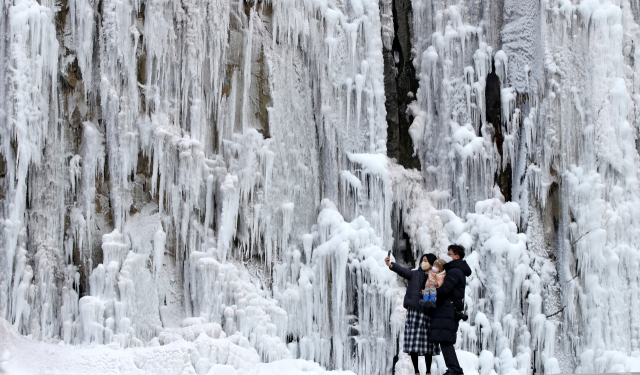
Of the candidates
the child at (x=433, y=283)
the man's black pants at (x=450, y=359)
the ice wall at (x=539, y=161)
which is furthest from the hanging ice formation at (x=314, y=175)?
the man's black pants at (x=450, y=359)

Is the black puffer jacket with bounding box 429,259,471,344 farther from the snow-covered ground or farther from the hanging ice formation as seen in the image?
the hanging ice formation

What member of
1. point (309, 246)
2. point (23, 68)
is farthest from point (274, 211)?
point (23, 68)

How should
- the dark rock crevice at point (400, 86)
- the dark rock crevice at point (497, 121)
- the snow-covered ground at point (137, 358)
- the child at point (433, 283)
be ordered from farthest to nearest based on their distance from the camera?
the dark rock crevice at point (400, 86), the dark rock crevice at point (497, 121), the snow-covered ground at point (137, 358), the child at point (433, 283)

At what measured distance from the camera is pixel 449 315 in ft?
22.4

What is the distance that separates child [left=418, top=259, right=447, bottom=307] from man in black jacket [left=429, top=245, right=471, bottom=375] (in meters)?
0.13

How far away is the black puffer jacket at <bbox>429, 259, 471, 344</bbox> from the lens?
6.79 meters

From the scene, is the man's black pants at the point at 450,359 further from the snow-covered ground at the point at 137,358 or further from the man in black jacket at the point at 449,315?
the snow-covered ground at the point at 137,358

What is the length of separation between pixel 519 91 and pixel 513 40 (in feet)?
2.52

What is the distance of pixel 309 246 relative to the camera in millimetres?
9547

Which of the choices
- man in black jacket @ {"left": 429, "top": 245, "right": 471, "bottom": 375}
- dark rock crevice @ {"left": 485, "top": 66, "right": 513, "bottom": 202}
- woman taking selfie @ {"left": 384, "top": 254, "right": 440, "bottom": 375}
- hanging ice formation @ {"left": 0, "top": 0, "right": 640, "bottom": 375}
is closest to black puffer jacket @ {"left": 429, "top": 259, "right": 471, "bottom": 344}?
man in black jacket @ {"left": 429, "top": 245, "right": 471, "bottom": 375}

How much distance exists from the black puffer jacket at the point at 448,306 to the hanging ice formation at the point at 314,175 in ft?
7.36

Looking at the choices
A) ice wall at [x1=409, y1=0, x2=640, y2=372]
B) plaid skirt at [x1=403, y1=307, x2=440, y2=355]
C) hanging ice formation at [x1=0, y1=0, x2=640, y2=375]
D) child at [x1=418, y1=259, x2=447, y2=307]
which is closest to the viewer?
child at [x1=418, y1=259, x2=447, y2=307]

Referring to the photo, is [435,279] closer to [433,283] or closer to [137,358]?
[433,283]

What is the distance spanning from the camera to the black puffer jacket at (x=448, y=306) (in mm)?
6785
